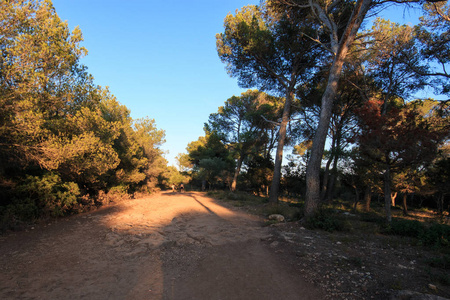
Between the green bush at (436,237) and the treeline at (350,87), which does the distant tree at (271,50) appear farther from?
the green bush at (436,237)

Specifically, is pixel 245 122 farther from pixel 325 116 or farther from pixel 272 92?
pixel 325 116

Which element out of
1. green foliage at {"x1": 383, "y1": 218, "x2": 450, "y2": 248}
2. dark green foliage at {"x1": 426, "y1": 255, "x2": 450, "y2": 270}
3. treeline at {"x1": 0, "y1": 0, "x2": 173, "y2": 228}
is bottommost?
dark green foliage at {"x1": 426, "y1": 255, "x2": 450, "y2": 270}

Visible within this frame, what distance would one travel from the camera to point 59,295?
10.6ft

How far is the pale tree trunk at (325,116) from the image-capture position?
7410 millimetres

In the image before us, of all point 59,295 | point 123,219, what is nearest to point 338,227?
point 59,295

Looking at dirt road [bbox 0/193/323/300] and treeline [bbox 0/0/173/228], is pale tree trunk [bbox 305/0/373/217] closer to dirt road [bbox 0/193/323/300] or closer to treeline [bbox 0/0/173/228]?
dirt road [bbox 0/193/323/300]

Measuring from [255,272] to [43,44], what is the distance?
Answer: 9.06 m

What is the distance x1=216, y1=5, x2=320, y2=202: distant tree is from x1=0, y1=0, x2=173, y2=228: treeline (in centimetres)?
852

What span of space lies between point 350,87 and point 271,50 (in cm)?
724

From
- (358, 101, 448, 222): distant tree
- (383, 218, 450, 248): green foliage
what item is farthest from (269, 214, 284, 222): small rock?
(358, 101, 448, 222): distant tree

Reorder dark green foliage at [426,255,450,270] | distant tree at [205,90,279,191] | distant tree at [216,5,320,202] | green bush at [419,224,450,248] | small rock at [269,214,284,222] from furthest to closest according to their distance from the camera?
1. distant tree at [205,90,279,191]
2. distant tree at [216,5,320,202]
3. small rock at [269,214,284,222]
4. green bush at [419,224,450,248]
5. dark green foliage at [426,255,450,270]

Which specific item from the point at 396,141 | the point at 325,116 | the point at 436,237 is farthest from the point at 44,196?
the point at 396,141

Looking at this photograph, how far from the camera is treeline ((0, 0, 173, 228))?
20.3ft

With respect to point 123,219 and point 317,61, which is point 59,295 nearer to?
point 123,219
